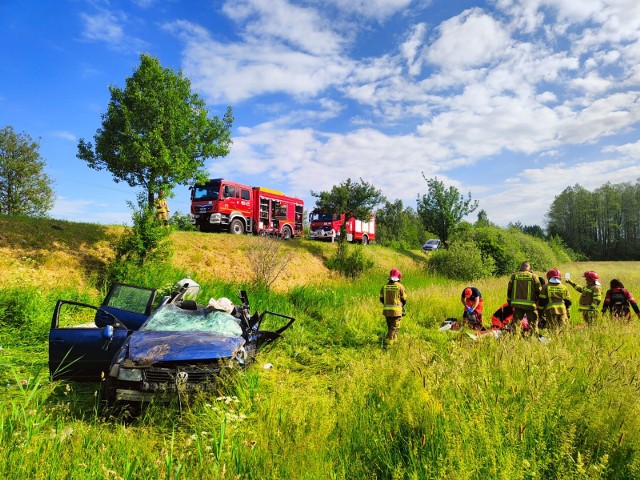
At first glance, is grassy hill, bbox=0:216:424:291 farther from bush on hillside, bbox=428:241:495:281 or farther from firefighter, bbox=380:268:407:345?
bush on hillside, bbox=428:241:495:281

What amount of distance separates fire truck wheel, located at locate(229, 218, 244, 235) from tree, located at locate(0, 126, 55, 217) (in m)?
16.7

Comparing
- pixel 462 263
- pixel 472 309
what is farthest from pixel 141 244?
pixel 462 263

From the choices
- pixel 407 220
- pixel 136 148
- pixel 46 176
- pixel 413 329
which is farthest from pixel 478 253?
pixel 407 220

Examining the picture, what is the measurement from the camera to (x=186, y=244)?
15844mm

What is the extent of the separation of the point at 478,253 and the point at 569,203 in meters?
58.0

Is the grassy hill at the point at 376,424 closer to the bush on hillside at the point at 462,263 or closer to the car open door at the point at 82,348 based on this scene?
the car open door at the point at 82,348

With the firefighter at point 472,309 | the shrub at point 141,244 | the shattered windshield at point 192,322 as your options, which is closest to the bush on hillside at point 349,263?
the shrub at point 141,244

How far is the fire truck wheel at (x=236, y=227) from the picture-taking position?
62.7 ft

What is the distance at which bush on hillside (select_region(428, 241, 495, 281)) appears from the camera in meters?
22.3

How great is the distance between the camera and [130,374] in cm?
384

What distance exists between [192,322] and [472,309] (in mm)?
6387

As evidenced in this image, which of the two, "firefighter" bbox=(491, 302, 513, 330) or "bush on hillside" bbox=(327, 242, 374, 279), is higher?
"bush on hillside" bbox=(327, 242, 374, 279)

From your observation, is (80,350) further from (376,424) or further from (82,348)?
(376,424)

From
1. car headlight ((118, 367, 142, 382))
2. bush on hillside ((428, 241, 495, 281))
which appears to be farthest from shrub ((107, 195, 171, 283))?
bush on hillside ((428, 241, 495, 281))
